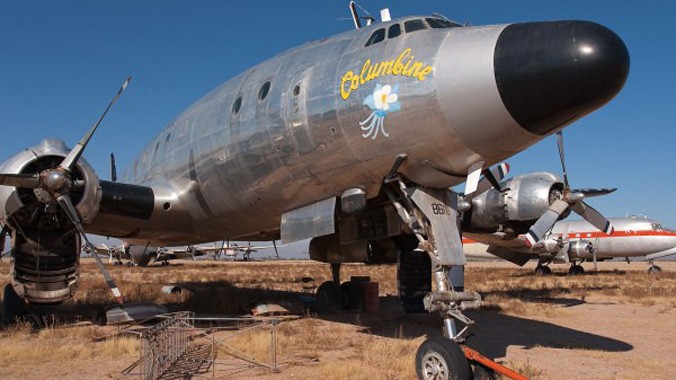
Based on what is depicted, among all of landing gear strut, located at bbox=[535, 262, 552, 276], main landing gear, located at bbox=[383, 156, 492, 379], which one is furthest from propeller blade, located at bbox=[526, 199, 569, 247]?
landing gear strut, located at bbox=[535, 262, 552, 276]

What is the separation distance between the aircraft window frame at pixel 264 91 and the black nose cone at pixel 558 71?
4.24 metres

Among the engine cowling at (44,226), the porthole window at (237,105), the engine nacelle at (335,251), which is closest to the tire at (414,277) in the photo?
the engine nacelle at (335,251)

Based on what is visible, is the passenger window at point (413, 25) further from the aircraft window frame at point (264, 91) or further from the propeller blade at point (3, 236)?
the propeller blade at point (3, 236)

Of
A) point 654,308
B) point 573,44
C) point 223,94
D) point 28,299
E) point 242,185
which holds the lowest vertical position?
point 654,308

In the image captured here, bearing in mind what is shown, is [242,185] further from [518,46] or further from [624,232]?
[624,232]

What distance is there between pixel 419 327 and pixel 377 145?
19.2 feet

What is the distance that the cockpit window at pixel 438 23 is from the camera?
773cm

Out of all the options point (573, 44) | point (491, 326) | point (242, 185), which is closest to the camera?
point (573, 44)

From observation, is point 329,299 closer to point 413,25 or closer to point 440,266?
point 440,266

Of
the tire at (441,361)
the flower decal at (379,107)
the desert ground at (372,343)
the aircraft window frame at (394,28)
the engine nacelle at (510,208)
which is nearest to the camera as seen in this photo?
the tire at (441,361)

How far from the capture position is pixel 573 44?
5961mm

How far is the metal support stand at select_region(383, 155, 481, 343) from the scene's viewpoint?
7094 mm

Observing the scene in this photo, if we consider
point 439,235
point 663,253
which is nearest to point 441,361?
point 439,235

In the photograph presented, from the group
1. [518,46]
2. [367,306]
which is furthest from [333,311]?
[518,46]
